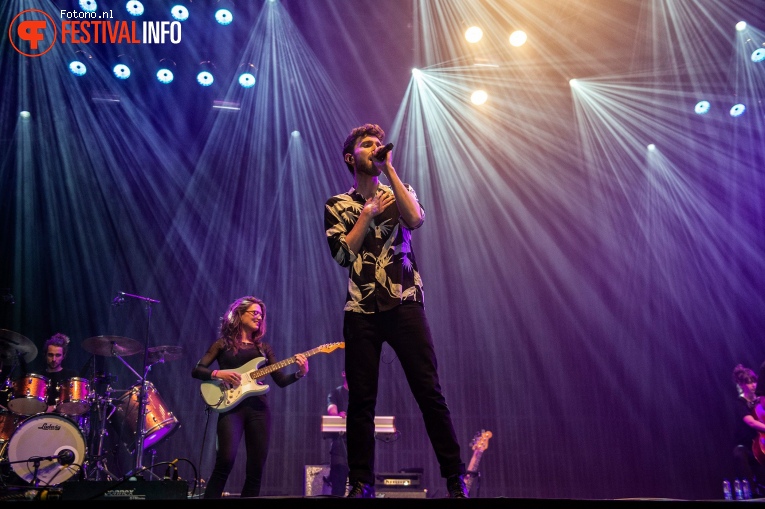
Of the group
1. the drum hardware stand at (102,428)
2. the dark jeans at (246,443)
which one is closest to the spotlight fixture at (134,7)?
the drum hardware stand at (102,428)

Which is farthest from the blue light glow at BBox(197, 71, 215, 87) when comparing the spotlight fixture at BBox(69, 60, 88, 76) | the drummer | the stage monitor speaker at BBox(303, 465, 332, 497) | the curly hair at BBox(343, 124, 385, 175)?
the curly hair at BBox(343, 124, 385, 175)

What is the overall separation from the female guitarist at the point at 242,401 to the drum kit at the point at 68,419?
1.89 m

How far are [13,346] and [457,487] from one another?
236 inches

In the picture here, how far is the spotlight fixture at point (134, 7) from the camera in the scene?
23.7 ft

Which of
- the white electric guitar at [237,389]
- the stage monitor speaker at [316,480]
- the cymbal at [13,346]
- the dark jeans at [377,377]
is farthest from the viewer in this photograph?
the stage monitor speaker at [316,480]

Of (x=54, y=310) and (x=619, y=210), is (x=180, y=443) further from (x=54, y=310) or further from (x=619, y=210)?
(x=619, y=210)

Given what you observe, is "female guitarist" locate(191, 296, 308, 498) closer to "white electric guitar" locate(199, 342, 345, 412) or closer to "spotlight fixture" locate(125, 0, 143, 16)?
"white electric guitar" locate(199, 342, 345, 412)

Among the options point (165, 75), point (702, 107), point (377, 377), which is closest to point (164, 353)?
point (165, 75)

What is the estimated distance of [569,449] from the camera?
9.59 metres

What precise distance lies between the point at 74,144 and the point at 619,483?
10.3 meters

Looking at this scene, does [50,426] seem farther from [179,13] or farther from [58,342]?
[179,13]

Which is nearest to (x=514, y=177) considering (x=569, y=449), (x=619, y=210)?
(x=619, y=210)

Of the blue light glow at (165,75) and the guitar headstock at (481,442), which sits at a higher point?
the blue light glow at (165,75)

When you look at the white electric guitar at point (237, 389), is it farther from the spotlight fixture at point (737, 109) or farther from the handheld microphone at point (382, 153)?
the spotlight fixture at point (737, 109)
